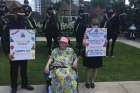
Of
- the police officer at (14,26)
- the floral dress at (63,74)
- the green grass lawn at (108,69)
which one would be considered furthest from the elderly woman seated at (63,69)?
the green grass lawn at (108,69)

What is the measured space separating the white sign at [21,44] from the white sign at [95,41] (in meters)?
1.27

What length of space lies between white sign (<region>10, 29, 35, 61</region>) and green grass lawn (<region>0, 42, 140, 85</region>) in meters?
1.44

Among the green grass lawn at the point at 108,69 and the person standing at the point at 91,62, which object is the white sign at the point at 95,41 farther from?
the green grass lawn at the point at 108,69

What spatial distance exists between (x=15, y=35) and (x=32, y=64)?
13.3 feet

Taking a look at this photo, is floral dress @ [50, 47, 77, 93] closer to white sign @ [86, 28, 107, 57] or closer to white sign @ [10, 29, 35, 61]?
white sign @ [10, 29, 35, 61]

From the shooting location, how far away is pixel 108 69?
10.5m

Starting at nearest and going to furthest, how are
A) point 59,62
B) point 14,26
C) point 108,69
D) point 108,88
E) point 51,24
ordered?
point 59,62, point 14,26, point 108,88, point 108,69, point 51,24

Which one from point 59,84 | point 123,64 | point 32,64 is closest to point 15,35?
point 59,84

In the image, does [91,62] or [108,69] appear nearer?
[91,62]

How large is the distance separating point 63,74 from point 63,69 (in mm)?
172

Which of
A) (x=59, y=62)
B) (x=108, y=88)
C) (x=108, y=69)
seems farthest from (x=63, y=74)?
(x=108, y=69)

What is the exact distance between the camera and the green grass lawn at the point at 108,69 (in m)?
9.17

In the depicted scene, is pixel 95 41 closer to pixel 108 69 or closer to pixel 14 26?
pixel 14 26

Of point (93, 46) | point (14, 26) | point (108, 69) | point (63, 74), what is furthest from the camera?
point (108, 69)
